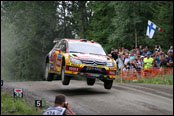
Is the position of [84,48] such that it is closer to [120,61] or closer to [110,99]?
[110,99]

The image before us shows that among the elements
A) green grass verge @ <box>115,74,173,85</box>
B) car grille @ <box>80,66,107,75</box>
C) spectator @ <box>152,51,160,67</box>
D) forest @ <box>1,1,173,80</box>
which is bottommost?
green grass verge @ <box>115,74,173,85</box>

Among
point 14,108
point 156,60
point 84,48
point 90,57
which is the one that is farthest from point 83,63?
point 156,60

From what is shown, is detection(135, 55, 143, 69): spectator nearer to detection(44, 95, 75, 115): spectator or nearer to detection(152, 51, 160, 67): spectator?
detection(152, 51, 160, 67): spectator

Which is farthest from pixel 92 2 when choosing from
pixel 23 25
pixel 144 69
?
pixel 144 69

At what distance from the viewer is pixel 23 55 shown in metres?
44.2

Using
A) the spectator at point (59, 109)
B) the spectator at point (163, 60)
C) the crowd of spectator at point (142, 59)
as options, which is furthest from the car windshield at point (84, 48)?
the spectator at point (59, 109)

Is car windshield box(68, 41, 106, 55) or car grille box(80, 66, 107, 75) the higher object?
car windshield box(68, 41, 106, 55)

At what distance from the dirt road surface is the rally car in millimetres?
865

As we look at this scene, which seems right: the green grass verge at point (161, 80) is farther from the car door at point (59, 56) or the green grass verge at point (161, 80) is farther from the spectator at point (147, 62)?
the car door at point (59, 56)

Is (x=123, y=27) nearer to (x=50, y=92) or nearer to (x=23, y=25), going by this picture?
(x=23, y=25)

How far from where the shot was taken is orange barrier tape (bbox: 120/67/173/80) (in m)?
22.2

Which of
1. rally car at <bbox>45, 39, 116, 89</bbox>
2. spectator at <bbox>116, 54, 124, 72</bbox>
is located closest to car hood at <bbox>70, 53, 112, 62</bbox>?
rally car at <bbox>45, 39, 116, 89</bbox>

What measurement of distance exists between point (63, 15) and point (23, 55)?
7.20m

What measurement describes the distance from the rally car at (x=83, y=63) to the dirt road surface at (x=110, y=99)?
0.86 metres
